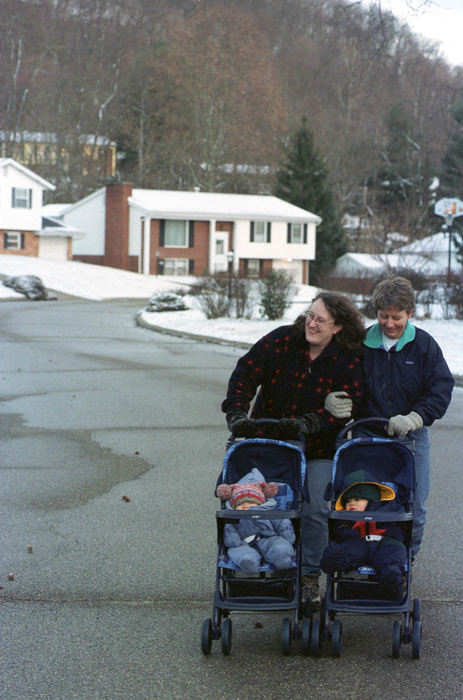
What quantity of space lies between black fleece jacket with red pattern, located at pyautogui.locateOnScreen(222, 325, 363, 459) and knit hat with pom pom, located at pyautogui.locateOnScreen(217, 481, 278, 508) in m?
0.53

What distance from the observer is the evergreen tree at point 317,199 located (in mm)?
72000

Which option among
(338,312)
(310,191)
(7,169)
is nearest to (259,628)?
(338,312)

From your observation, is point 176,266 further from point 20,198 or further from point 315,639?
point 315,639

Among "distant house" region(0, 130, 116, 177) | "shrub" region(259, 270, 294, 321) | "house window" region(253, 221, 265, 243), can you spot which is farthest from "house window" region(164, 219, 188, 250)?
"shrub" region(259, 270, 294, 321)

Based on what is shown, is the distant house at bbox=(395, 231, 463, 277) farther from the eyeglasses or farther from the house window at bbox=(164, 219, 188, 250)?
the eyeglasses

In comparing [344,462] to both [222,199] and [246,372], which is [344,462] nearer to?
[246,372]

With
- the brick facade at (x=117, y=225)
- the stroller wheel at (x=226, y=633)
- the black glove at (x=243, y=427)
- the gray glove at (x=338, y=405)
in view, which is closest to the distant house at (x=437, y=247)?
the brick facade at (x=117, y=225)

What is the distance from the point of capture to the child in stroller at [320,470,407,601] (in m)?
4.57

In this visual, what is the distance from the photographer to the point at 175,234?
68.3 m

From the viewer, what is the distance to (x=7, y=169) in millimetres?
67125

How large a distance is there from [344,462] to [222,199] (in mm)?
68958

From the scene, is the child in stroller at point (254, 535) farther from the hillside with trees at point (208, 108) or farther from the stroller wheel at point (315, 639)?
the hillside with trees at point (208, 108)

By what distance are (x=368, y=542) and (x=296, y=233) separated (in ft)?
215

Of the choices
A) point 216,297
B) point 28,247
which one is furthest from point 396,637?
point 28,247
